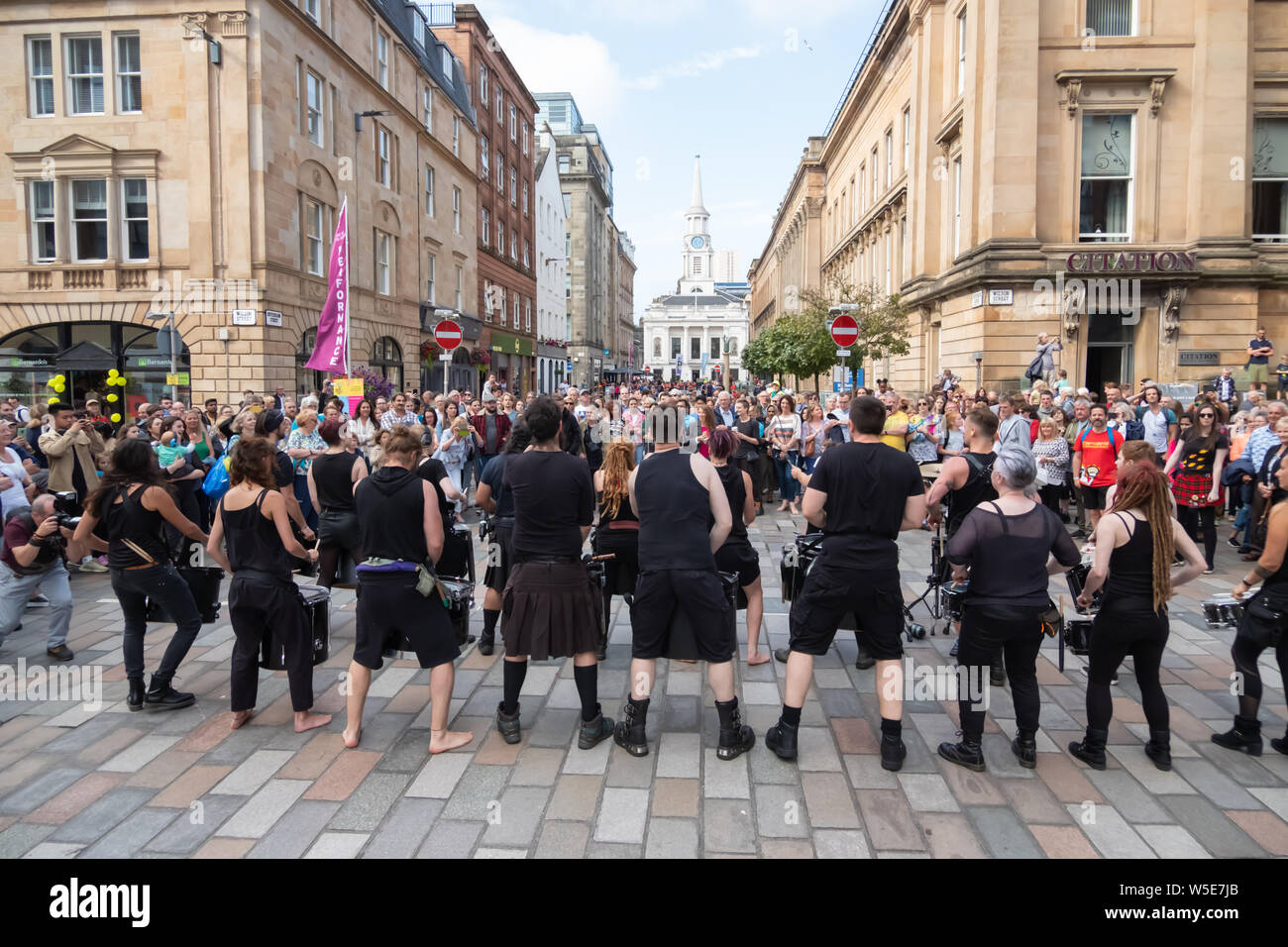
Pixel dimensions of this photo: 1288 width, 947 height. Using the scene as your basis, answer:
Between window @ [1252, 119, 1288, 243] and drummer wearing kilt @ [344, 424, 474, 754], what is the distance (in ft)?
76.4

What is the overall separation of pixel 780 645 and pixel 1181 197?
1910 cm

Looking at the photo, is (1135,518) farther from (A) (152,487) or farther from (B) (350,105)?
(B) (350,105)

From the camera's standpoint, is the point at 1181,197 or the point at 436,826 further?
the point at 1181,197

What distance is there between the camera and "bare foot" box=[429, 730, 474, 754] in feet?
15.2

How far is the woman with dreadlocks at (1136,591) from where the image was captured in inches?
169

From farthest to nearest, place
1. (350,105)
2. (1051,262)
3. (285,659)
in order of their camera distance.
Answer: (350,105) → (1051,262) → (285,659)

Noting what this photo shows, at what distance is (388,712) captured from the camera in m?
5.29

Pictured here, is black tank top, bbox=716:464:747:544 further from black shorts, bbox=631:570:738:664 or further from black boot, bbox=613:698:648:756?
black boot, bbox=613:698:648:756

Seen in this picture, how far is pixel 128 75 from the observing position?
19.2 metres

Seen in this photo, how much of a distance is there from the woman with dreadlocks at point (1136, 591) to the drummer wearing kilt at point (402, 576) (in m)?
3.60

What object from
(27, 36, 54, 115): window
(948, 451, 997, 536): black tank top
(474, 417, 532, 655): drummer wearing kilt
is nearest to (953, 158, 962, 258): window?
(948, 451, 997, 536): black tank top

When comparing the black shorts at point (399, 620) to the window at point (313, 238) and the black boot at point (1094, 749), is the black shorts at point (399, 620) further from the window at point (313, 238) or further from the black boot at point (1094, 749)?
the window at point (313, 238)

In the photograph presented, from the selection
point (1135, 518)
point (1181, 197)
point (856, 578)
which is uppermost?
point (1181, 197)

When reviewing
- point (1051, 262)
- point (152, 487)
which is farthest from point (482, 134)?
point (152, 487)
